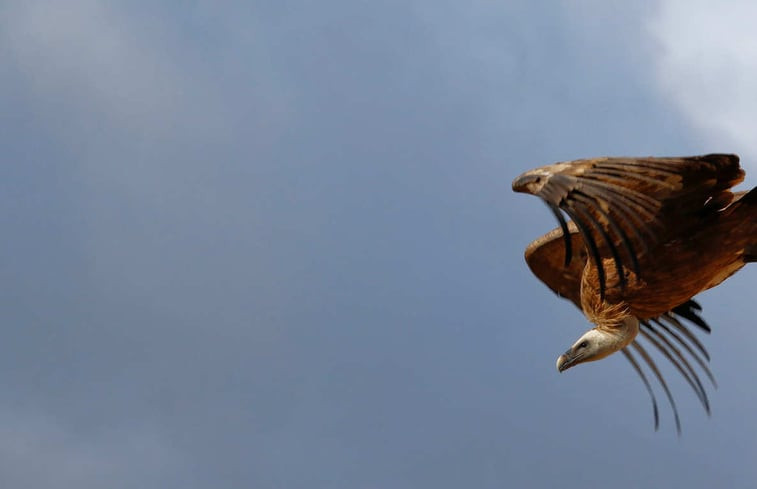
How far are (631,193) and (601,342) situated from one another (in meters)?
2.27

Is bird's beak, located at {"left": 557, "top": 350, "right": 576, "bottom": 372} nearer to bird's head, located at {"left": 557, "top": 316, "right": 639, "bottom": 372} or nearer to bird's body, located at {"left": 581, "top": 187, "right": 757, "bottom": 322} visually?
bird's head, located at {"left": 557, "top": 316, "right": 639, "bottom": 372}

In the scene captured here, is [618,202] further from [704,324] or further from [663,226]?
[704,324]

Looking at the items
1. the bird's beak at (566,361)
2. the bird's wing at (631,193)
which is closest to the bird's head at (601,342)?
the bird's beak at (566,361)

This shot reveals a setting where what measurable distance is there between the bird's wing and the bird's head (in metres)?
0.71

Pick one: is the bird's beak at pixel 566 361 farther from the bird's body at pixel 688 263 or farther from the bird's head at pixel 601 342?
the bird's body at pixel 688 263

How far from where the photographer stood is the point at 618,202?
409 inches

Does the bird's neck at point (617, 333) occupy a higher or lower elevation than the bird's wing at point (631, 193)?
lower

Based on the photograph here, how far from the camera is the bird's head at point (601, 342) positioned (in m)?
12.3

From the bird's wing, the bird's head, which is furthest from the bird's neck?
the bird's wing

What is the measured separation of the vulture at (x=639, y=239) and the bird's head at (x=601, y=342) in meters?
0.01

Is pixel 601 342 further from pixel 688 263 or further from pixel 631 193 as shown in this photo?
pixel 631 193

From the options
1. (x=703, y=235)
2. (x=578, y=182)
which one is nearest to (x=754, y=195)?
(x=703, y=235)

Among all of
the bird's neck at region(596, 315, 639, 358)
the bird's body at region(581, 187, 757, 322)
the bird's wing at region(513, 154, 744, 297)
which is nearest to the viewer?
the bird's wing at region(513, 154, 744, 297)

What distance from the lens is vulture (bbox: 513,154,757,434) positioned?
412 inches
